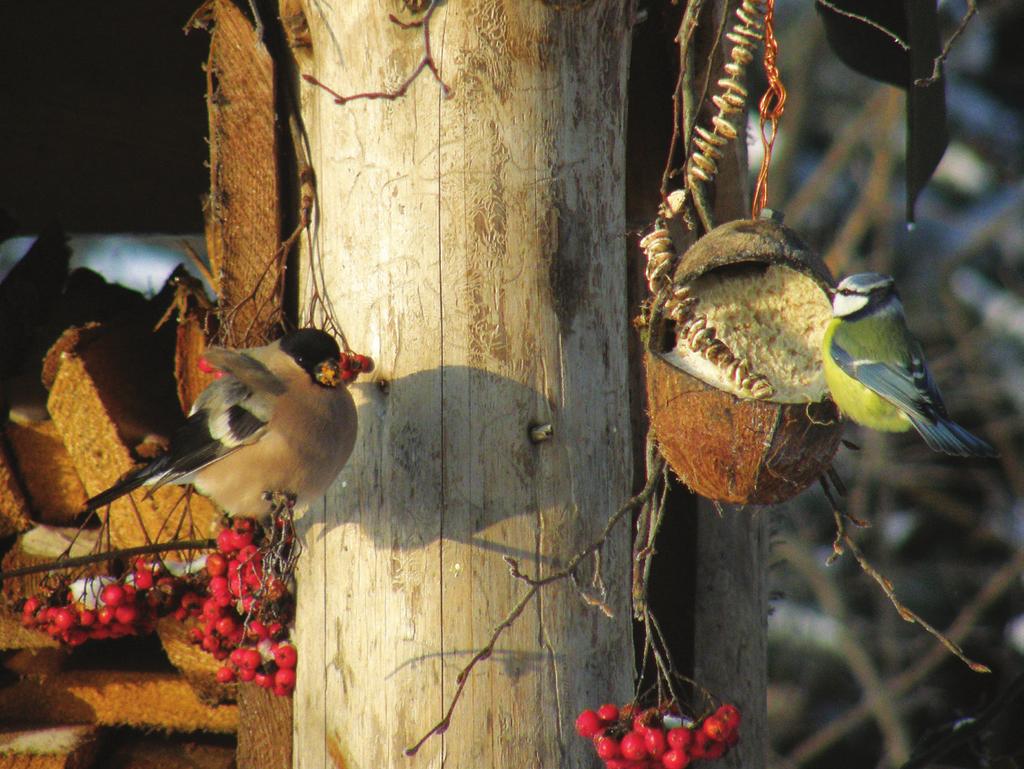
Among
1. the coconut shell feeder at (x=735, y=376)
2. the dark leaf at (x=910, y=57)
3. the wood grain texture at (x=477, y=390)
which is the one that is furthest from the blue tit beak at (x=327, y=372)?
the dark leaf at (x=910, y=57)

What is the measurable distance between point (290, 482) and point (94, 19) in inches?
64.6

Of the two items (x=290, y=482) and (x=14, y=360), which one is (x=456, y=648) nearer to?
(x=290, y=482)

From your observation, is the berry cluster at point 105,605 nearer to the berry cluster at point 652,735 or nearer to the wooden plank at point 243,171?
the wooden plank at point 243,171

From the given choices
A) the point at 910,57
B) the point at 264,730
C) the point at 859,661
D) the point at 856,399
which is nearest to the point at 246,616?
the point at 264,730

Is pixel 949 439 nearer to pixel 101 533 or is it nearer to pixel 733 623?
pixel 733 623

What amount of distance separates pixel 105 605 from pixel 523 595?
1.09 m

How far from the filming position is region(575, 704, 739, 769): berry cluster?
7.82ft

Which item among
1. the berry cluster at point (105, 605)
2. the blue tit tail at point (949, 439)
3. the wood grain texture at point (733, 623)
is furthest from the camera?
the wood grain texture at point (733, 623)

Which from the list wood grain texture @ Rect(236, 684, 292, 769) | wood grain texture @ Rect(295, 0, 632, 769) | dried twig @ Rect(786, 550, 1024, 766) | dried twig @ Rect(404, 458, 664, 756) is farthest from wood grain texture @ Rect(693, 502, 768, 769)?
dried twig @ Rect(786, 550, 1024, 766)

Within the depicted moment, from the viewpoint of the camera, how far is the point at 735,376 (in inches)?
90.8

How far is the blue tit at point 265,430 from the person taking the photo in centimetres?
262

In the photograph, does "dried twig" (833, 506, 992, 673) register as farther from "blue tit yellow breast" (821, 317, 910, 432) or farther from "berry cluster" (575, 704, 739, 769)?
"berry cluster" (575, 704, 739, 769)

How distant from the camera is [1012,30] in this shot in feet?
27.6

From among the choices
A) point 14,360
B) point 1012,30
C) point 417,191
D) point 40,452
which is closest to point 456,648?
point 417,191
